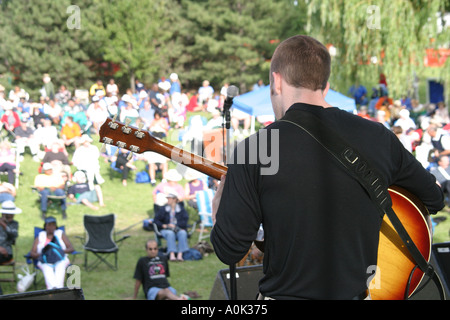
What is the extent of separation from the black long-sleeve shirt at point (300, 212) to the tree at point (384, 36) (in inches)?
592

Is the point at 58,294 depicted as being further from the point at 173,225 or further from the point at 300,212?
the point at 173,225

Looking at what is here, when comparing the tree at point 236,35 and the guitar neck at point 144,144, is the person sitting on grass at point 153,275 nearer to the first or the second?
the guitar neck at point 144,144

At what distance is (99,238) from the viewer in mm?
9789

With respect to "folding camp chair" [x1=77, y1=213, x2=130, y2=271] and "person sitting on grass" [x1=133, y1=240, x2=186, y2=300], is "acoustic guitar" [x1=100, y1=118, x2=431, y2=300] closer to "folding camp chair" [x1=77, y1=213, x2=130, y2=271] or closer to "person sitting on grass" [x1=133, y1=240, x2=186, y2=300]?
"person sitting on grass" [x1=133, y1=240, x2=186, y2=300]

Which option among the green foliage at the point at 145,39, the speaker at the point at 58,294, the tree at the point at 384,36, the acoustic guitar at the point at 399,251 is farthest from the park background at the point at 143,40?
the acoustic guitar at the point at 399,251

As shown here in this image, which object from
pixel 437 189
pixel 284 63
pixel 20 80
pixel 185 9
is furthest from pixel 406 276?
pixel 185 9

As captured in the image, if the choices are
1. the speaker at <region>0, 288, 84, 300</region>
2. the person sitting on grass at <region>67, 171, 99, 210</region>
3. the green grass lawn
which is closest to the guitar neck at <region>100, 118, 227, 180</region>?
the speaker at <region>0, 288, 84, 300</region>

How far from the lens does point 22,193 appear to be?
1395cm

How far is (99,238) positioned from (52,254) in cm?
130

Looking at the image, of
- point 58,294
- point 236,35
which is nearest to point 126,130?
point 58,294

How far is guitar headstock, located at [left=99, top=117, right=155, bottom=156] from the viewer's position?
2764mm

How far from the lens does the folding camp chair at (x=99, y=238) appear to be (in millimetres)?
9562

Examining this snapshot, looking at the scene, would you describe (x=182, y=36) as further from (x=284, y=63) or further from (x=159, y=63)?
(x=284, y=63)
